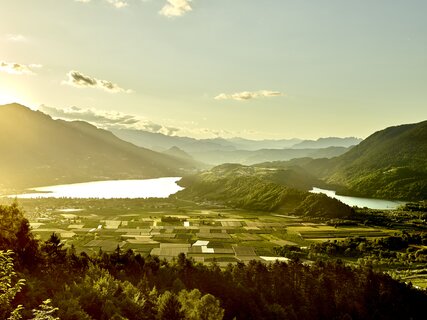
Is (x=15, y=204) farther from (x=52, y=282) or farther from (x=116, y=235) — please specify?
(x=116, y=235)

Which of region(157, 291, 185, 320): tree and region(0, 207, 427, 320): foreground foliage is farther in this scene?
region(0, 207, 427, 320): foreground foliage

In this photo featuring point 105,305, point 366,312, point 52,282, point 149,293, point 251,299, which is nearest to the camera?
point 105,305

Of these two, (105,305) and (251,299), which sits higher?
(105,305)

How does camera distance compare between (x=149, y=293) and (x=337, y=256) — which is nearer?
(x=149, y=293)

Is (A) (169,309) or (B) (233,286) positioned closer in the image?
(A) (169,309)

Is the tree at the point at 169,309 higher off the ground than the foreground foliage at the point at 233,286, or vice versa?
the tree at the point at 169,309

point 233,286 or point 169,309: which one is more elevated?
point 169,309

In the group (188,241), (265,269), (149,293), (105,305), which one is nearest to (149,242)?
(188,241)

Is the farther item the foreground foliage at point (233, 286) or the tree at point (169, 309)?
the foreground foliage at point (233, 286)

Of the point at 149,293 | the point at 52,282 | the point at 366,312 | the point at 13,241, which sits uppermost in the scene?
the point at 13,241

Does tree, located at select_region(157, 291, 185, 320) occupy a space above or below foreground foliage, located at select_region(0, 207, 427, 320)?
above

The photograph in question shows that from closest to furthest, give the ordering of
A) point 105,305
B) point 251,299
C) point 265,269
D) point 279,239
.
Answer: point 105,305, point 251,299, point 265,269, point 279,239
